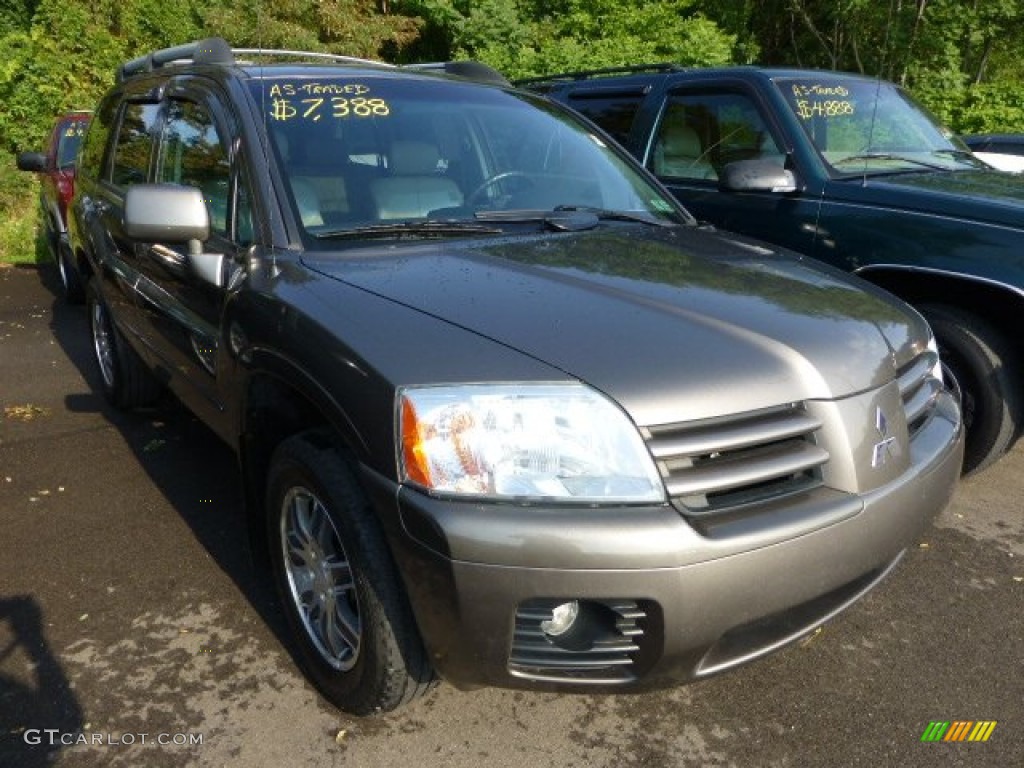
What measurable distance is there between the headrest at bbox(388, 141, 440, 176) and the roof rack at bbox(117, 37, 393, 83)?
723 millimetres

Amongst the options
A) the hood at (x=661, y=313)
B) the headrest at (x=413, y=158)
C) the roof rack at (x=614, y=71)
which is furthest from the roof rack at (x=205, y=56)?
the roof rack at (x=614, y=71)

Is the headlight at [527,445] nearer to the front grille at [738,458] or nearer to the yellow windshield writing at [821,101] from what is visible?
the front grille at [738,458]

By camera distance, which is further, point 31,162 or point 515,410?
point 31,162

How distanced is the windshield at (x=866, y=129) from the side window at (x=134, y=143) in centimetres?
320

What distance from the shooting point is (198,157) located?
333cm

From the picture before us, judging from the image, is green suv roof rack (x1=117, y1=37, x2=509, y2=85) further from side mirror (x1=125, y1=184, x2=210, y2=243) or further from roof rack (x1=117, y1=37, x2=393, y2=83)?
side mirror (x1=125, y1=184, x2=210, y2=243)

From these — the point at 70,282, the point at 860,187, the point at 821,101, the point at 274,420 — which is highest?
the point at 821,101

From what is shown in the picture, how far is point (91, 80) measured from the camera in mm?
14352

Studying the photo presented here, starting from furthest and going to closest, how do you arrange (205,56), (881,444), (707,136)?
(707,136) < (205,56) < (881,444)

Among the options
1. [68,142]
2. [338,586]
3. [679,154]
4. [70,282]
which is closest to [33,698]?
[338,586]

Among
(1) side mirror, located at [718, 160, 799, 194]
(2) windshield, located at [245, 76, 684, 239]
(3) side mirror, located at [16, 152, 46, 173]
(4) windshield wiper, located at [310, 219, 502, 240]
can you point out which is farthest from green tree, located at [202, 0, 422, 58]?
(4) windshield wiper, located at [310, 219, 502, 240]

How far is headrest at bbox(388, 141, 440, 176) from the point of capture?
10.0ft

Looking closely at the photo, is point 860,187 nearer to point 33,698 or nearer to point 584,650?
point 584,650

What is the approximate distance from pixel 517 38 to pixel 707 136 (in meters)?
12.8
